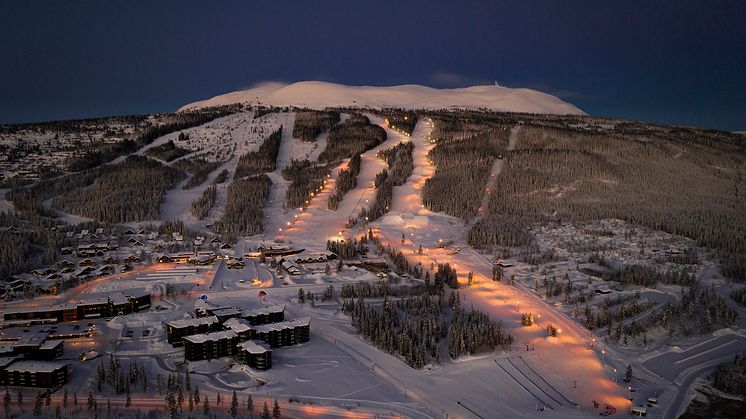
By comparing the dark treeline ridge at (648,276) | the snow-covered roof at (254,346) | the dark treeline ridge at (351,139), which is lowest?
the snow-covered roof at (254,346)

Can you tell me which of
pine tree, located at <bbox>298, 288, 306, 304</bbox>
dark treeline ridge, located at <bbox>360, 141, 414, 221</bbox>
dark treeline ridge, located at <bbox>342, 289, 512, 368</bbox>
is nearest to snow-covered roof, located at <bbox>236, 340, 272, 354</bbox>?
dark treeline ridge, located at <bbox>342, 289, 512, 368</bbox>

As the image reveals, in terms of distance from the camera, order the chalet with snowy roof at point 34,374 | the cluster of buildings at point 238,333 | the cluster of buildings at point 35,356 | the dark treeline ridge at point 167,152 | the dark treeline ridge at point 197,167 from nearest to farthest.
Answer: the chalet with snowy roof at point 34,374 → the cluster of buildings at point 35,356 → the cluster of buildings at point 238,333 → the dark treeline ridge at point 197,167 → the dark treeline ridge at point 167,152

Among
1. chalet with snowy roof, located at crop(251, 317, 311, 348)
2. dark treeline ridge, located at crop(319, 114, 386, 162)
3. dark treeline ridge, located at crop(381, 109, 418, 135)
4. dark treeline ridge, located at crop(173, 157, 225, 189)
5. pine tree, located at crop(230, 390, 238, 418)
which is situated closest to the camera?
pine tree, located at crop(230, 390, 238, 418)

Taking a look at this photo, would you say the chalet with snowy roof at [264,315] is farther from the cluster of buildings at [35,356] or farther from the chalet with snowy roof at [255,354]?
the cluster of buildings at [35,356]

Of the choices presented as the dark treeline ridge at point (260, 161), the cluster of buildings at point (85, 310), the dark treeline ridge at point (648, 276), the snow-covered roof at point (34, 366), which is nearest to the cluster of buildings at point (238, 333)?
the cluster of buildings at point (85, 310)

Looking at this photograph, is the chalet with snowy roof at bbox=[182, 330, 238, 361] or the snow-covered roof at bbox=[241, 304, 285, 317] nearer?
the chalet with snowy roof at bbox=[182, 330, 238, 361]

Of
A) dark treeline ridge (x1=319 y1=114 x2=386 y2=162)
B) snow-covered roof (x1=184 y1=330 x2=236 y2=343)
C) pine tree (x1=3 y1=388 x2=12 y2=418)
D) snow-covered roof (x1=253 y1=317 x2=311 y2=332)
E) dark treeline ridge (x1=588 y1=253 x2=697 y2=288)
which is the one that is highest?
dark treeline ridge (x1=319 y1=114 x2=386 y2=162)

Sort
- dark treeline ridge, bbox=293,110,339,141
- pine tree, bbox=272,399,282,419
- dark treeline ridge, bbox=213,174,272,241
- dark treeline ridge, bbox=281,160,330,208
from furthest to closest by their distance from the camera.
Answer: dark treeline ridge, bbox=293,110,339,141 < dark treeline ridge, bbox=281,160,330,208 < dark treeline ridge, bbox=213,174,272,241 < pine tree, bbox=272,399,282,419

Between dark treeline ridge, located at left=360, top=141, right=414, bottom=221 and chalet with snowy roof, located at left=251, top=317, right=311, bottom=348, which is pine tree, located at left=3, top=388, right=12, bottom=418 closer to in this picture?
chalet with snowy roof, located at left=251, top=317, right=311, bottom=348

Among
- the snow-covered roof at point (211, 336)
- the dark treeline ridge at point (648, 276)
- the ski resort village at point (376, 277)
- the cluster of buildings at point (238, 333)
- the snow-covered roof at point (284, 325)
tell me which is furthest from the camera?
the dark treeline ridge at point (648, 276)
